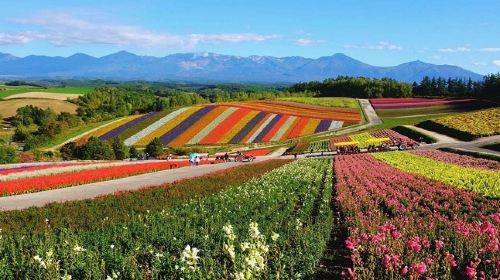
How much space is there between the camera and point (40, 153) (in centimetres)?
6072

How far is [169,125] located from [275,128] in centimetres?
1834

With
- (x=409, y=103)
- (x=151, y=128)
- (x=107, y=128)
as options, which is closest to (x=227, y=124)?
(x=151, y=128)

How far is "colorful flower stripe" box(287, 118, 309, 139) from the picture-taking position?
78125 millimetres

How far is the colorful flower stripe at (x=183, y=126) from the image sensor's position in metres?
76.0

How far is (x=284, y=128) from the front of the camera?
82.4m

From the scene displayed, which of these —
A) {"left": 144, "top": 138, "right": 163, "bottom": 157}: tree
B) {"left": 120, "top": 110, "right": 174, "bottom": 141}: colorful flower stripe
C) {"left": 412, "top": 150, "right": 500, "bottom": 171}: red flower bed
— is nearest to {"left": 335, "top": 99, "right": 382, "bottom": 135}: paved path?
{"left": 144, "top": 138, "right": 163, "bottom": 157}: tree

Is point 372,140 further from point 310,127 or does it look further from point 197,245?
point 197,245

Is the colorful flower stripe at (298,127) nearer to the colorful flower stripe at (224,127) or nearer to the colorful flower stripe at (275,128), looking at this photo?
the colorful flower stripe at (275,128)

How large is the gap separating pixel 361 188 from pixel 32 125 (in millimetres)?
113872

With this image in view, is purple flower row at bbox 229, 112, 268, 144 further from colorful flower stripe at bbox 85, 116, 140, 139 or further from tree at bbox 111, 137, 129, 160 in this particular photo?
colorful flower stripe at bbox 85, 116, 140, 139

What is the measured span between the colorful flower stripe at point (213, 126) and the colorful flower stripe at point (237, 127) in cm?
294

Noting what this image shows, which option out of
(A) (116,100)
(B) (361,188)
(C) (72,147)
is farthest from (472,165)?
(A) (116,100)

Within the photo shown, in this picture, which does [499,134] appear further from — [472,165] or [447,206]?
[447,206]

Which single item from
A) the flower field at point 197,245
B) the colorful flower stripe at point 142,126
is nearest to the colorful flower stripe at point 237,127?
the colorful flower stripe at point 142,126
